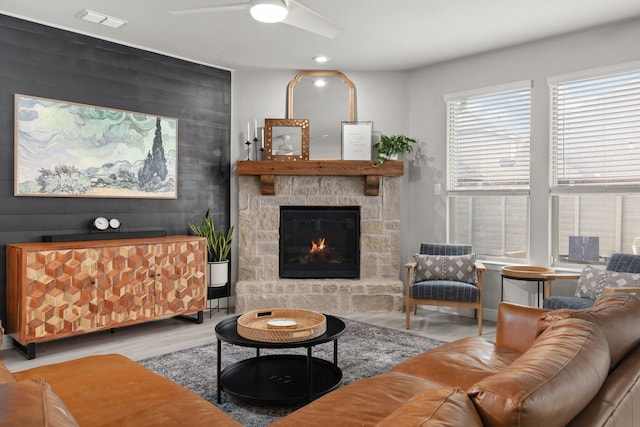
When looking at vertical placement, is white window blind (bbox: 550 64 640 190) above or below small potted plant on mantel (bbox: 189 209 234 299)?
above

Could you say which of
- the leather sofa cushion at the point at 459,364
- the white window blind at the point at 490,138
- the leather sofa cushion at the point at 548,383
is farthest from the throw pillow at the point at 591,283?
the leather sofa cushion at the point at 548,383

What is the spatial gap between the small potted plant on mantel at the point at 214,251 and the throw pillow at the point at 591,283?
10.8 ft

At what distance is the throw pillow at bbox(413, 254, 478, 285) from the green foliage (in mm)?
2018

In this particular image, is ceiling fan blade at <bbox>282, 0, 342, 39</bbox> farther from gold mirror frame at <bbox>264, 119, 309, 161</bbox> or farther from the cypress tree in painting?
the cypress tree in painting

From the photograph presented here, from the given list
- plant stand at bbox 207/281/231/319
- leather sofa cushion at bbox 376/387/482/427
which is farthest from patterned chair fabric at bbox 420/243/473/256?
leather sofa cushion at bbox 376/387/482/427

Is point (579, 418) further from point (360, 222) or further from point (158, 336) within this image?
point (360, 222)

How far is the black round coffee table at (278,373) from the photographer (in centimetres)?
261

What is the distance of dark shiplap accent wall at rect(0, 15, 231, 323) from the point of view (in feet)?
12.5

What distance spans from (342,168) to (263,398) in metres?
2.95

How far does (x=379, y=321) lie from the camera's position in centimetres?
475

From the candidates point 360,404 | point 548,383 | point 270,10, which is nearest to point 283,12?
point 270,10

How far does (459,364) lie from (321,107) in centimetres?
375

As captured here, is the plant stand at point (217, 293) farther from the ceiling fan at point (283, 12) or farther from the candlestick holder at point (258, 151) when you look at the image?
the ceiling fan at point (283, 12)

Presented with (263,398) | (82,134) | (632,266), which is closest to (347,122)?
(82,134)
